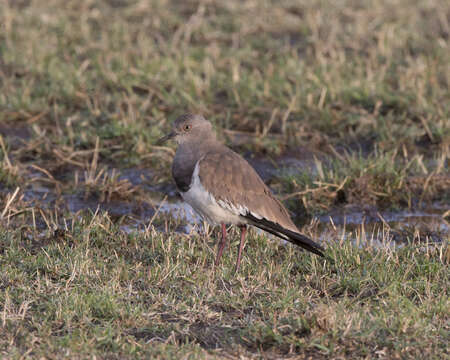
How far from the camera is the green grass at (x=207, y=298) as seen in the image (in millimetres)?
4402

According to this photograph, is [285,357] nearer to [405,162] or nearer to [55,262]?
[55,262]

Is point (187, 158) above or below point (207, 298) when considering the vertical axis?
above

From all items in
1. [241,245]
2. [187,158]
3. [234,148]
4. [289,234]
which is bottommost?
[234,148]

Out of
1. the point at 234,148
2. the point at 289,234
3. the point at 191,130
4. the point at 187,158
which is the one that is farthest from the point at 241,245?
the point at 234,148

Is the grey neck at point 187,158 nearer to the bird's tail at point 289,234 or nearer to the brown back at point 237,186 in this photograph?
the brown back at point 237,186

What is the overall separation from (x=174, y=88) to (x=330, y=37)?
2.47 meters

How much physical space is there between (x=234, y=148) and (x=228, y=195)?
2466 millimetres

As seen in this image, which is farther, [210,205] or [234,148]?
[234,148]

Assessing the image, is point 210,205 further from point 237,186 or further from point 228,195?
point 237,186

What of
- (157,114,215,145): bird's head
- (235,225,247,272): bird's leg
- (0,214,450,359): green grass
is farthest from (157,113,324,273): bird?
(0,214,450,359): green grass

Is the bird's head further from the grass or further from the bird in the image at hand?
the grass

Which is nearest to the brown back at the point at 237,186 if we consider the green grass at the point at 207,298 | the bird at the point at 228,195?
the bird at the point at 228,195

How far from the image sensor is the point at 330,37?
1030 centimetres

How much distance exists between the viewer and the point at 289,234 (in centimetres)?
561
